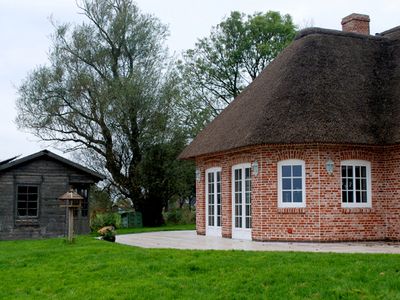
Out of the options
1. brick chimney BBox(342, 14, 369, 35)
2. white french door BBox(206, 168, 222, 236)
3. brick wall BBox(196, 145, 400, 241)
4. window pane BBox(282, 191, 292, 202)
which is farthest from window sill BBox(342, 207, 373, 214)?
brick chimney BBox(342, 14, 369, 35)

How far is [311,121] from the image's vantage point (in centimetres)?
1585

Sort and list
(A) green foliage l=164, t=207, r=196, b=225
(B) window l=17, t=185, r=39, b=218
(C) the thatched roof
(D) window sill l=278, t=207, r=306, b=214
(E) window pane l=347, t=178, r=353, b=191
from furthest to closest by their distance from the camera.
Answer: (A) green foliage l=164, t=207, r=196, b=225, (B) window l=17, t=185, r=39, b=218, (E) window pane l=347, t=178, r=353, b=191, (D) window sill l=278, t=207, r=306, b=214, (C) the thatched roof

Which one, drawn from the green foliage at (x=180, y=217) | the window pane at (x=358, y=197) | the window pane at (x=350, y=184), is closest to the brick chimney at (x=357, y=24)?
the window pane at (x=350, y=184)

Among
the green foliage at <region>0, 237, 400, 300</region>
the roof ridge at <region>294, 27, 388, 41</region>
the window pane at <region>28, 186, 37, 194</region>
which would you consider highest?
the roof ridge at <region>294, 27, 388, 41</region>

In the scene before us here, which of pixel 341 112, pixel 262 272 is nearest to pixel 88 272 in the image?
pixel 262 272

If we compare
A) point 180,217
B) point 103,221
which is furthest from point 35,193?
point 180,217

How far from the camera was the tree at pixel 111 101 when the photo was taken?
2900 centimetres

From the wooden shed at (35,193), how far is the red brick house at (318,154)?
666 centimetres

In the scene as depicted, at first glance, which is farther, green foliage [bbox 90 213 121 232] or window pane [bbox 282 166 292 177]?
green foliage [bbox 90 213 121 232]

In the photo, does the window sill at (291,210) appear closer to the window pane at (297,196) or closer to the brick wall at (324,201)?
the brick wall at (324,201)

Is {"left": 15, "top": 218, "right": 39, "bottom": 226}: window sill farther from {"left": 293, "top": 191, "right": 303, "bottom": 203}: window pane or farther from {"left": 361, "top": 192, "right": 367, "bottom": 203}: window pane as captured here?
{"left": 361, "top": 192, "right": 367, "bottom": 203}: window pane

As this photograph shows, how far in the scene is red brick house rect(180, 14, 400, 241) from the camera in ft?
52.6

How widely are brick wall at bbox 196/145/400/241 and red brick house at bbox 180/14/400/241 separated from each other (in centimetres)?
3

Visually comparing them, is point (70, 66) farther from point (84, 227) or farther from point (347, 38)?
point (347, 38)
